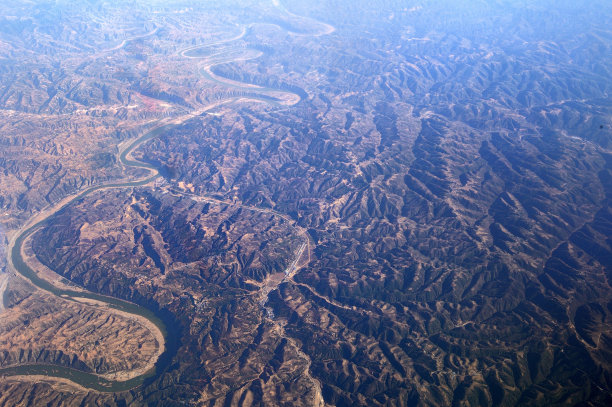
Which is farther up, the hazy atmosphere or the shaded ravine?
the hazy atmosphere

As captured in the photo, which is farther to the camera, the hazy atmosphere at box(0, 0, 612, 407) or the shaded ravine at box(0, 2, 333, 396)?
the shaded ravine at box(0, 2, 333, 396)

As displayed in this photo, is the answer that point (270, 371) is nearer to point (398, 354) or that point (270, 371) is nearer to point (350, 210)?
point (398, 354)

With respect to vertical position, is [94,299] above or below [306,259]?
below

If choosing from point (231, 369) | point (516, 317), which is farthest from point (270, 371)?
point (516, 317)

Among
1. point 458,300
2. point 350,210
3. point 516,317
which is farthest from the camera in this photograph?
Result: point 350,210

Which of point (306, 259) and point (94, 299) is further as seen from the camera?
point (306, 259)

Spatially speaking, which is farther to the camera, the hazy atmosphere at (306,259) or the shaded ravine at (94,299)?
the shaded ravine at (94,299)

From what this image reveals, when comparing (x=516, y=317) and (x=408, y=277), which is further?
(x=408, y=277)

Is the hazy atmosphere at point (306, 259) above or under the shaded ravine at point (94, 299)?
above

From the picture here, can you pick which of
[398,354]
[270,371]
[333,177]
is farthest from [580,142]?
[270,371]

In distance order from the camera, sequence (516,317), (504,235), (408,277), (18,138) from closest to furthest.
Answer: (516,317)
(408,277)
(504,235)
(18,138)
